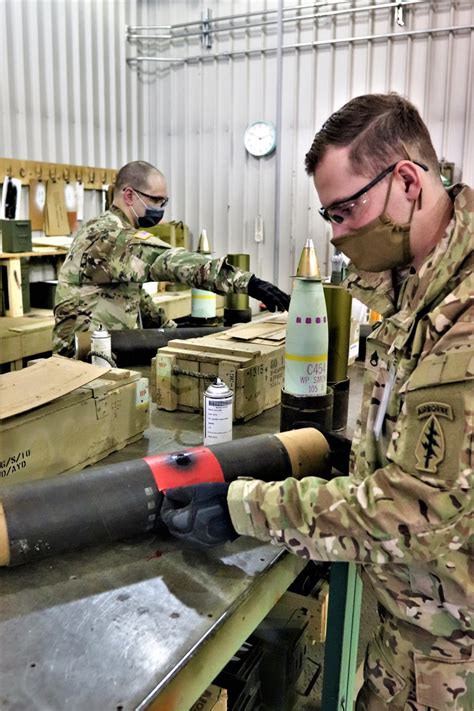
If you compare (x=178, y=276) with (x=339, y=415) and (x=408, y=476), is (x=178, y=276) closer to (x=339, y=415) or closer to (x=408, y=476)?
(x=339, y=415)

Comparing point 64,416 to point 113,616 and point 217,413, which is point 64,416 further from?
point 113,616

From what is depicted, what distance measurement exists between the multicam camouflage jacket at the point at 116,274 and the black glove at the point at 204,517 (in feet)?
4.70

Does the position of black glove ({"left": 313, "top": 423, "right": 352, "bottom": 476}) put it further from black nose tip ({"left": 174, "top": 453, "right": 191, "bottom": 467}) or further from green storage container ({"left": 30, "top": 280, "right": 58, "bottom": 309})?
green storage container ({"left": 30, "top": 280, "right": 58, "bottom": 309})

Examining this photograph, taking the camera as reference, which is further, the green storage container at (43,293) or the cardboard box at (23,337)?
the green storage container at (43,293)

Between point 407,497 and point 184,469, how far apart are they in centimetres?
45

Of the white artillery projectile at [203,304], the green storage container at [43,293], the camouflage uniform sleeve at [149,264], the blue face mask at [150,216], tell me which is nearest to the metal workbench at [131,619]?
the camouflage uniform sleeve at [149,264]

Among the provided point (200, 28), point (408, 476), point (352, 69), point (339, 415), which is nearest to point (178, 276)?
point (339, 415)

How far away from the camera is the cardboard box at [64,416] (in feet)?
4.17

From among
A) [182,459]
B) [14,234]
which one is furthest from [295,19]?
[182,459]

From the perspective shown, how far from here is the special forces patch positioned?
0.87 m

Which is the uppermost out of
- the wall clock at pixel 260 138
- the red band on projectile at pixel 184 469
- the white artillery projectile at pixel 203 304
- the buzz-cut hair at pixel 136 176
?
the wall clock at pixel 260 138

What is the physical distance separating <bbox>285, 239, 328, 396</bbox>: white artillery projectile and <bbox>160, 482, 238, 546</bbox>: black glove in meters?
0.47

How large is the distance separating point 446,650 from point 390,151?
0.86 metres

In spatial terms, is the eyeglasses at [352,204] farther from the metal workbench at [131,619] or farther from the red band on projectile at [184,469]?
the metal workbench at [131,619]
